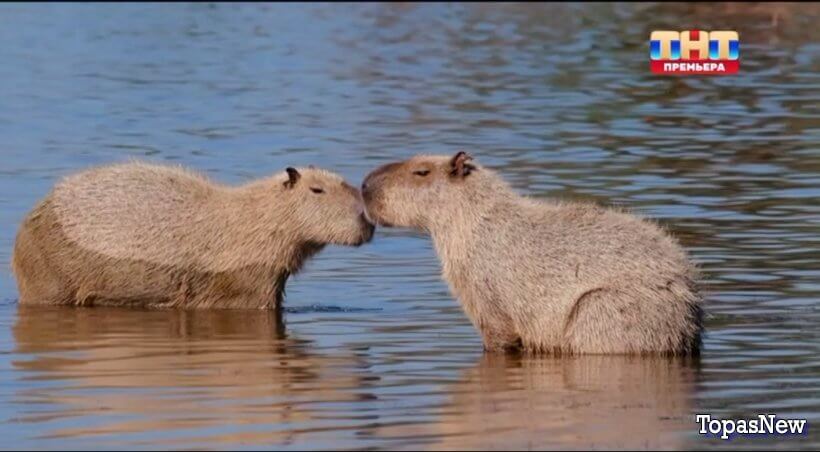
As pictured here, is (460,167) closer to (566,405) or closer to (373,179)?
(373,179)

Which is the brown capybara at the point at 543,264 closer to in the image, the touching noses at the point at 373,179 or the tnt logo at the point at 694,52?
the touching noses at the point at 373,179

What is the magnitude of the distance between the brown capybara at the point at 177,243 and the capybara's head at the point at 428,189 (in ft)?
4.21

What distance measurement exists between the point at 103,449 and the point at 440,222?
3.38 metres

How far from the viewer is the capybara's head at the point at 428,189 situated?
1180cm

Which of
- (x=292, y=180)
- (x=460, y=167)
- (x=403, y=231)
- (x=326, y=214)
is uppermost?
(x=460, y=167)

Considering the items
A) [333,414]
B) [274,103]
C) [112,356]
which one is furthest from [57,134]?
[333,414]

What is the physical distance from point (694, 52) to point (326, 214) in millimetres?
19326

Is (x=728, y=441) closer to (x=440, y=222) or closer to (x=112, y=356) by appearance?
(x=440, y=222)

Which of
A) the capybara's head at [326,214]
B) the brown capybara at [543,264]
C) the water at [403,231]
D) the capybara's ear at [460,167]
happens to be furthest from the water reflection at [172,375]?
the capybara's ear at [460,167]

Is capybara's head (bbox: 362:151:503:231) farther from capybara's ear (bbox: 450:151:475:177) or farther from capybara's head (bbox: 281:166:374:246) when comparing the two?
capybara's head (bbox: 281:166:374:246)

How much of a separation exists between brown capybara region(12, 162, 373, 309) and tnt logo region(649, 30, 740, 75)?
636 inches

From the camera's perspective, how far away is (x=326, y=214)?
13.3 metres

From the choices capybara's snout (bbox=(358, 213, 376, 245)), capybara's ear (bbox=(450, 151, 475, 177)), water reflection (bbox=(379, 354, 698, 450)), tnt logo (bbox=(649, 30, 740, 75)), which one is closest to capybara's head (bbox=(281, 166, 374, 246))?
capybara's snout (bbox=(358, 213, 376, 245))

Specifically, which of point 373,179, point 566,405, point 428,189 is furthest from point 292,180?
point 566,405
